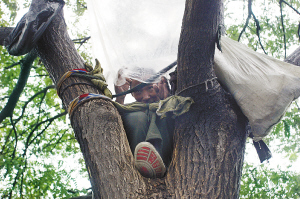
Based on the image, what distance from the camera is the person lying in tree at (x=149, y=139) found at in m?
1.70

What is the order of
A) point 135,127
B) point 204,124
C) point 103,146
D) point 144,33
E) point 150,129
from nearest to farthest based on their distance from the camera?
point 103,146 → point 204,124 → point 150,129 → point 135,127 → point 144,33

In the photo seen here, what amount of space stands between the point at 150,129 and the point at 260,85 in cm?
84

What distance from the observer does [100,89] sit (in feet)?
7.53

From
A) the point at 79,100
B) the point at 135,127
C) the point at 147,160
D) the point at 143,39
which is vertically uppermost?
the point at 143,39

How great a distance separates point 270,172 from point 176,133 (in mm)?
2838

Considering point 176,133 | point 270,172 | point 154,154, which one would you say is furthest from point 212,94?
point 270,172

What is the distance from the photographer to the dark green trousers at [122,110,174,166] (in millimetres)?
1936

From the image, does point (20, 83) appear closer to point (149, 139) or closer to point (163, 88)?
point (163, 88)

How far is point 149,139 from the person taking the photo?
1852 millimetres

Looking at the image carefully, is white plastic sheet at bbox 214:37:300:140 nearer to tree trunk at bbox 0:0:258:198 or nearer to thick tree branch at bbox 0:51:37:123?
tree trunk at bbox 0:0:258:198

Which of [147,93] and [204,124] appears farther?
[147,93]

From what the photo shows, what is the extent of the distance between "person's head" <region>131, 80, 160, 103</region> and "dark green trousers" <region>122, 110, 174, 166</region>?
1.36 ft

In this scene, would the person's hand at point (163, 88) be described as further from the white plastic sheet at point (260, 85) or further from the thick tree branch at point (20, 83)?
the thick tree branch at point (20, 83)

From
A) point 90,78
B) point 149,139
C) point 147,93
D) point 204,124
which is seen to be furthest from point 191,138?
point 90,78
